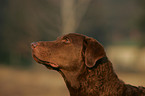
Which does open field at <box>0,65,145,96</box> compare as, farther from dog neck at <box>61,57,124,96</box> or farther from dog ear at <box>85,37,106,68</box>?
dog ear at <box>85,37,106,68</box>

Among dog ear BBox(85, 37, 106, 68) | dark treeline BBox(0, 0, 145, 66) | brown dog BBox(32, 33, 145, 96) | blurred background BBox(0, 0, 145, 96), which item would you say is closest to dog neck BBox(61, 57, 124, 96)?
brown dog BBox(32, 33, 145, 96)

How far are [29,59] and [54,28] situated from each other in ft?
27.6

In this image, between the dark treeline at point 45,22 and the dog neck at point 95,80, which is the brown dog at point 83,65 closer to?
the dog neck at point 95,80

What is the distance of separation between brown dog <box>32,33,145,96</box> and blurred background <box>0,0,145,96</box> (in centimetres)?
926

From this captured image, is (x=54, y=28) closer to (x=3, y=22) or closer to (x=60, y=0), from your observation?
(x=60, y=0)

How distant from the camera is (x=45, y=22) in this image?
17.7 meters

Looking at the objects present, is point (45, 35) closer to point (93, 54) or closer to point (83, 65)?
point (83, 65)

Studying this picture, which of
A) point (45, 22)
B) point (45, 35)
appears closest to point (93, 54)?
point (45, 22)

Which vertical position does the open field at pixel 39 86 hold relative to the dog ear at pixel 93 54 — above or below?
below

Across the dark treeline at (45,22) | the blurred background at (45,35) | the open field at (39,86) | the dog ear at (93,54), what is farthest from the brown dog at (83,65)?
the dark treeline at (45,22)

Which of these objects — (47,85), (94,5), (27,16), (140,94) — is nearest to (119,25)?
(94,5)

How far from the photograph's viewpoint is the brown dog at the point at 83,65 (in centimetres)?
336

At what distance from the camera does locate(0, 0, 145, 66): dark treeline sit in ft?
53.1

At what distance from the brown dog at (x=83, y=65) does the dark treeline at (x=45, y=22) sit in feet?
39.5
